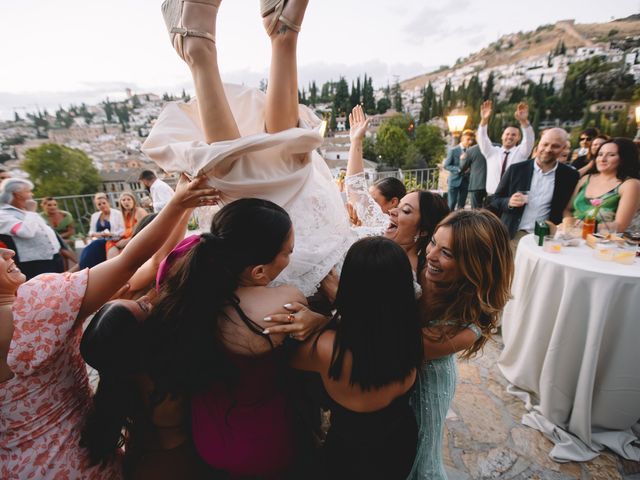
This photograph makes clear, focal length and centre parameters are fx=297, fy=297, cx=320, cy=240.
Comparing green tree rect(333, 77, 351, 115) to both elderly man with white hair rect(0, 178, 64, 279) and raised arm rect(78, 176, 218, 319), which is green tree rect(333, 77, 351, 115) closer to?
elderly man with white hair rect(0, 178, 64, 279)

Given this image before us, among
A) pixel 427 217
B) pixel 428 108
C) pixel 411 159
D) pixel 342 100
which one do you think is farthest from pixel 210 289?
pixel 428 108

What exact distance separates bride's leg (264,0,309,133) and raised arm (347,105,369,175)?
108cm

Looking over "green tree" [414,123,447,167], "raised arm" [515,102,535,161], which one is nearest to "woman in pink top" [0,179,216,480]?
"raised arm" [515,102,535,161]

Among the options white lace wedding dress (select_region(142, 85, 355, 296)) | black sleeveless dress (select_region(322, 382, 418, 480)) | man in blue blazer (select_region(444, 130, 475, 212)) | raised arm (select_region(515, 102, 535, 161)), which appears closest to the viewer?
white lace wedding dress (select_region(142, 85, 355, 296))

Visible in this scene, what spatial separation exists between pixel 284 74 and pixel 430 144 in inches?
2398

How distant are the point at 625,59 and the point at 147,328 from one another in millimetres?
78923

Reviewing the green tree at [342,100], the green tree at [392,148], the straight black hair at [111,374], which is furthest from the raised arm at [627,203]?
the green tree at [342,100]

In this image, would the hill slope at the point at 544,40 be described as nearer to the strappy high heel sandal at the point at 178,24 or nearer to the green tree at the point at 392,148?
the green tree at the point at 392,148

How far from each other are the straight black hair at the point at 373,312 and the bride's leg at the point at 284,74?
54cm

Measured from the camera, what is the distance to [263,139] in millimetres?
966

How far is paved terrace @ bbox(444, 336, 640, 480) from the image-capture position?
2.05 m

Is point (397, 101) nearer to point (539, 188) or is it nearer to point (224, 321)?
point (539, 188)

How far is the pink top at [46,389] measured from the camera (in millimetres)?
992

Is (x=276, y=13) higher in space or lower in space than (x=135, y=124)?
lower
